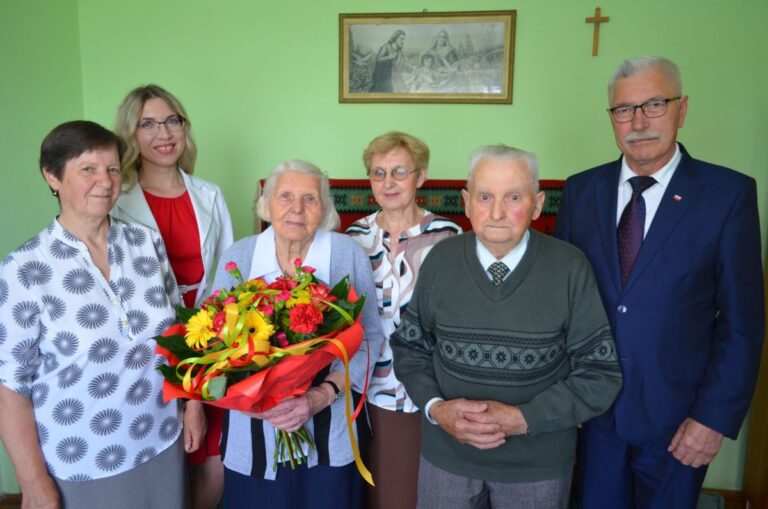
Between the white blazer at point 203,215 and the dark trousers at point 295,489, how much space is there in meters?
0.72

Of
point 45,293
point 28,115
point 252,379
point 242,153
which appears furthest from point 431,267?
point 28,115

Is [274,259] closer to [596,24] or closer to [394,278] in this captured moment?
[394,278]

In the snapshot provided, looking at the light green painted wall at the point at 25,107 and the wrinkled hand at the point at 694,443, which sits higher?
the light green painted wall at the point at 25,107

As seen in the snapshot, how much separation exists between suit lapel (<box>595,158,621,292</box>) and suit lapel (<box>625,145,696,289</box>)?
57 millimetres

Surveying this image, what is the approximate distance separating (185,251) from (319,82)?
146 cm

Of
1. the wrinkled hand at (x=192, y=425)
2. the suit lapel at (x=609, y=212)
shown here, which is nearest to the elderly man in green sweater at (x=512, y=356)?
the suit lapel at (x=609, y=212)

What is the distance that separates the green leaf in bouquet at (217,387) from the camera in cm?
127

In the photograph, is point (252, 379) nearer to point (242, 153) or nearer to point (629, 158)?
point (629, 158)

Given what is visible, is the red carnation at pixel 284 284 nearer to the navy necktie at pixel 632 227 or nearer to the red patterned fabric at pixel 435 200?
the navy necktie at pixel 632 227

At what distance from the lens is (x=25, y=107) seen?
102 inches

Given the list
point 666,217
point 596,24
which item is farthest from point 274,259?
point 596,24

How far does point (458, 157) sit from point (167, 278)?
71.5 inches

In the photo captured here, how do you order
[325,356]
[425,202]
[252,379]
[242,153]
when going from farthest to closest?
[242,153], [425,202], [325,356], [252,379]

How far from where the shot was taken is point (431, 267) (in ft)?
5.28
